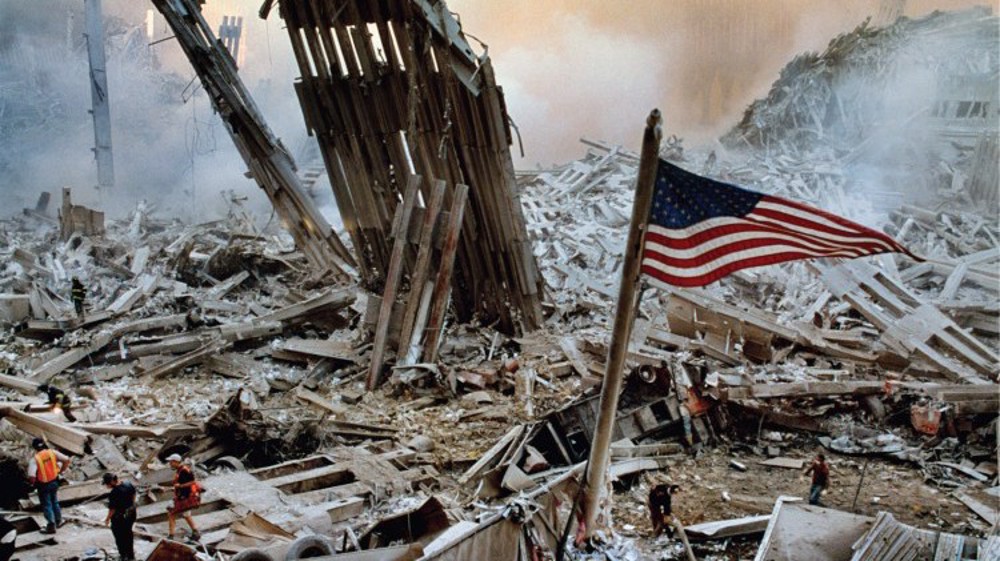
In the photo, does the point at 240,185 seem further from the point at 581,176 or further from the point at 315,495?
the point at 315,495

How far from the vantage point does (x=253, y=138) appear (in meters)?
16.5

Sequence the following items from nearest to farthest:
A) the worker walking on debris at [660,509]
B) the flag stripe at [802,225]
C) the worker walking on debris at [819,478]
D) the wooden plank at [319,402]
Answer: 1. the flag stripe at [802,225]
2. the worker walking on debris at [660,509]
3. the worker walking on debris at [819,478]
4. the wooden plank at [319,402]

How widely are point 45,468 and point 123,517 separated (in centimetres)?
122

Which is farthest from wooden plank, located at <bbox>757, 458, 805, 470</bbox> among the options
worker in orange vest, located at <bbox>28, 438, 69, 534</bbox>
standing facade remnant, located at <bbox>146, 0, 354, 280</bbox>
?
standing facade remnant, located at <bbox>146, 0, 354, 280</bbox>

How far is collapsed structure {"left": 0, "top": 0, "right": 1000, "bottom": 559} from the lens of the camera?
714 cm

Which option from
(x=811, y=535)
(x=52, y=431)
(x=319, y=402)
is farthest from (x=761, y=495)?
(x=52, y=431)

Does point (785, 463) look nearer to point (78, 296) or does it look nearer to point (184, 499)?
point (184, 499)

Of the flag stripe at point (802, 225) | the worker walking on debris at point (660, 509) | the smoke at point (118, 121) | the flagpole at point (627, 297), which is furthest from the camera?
the smoke at point (118, 121)

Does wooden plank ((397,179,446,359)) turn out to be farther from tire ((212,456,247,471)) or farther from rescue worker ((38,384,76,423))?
rescue worker ((38,384,76,423))

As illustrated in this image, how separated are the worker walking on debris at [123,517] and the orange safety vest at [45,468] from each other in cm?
98

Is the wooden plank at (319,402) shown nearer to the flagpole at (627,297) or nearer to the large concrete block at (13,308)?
the flagpole at (627,297)

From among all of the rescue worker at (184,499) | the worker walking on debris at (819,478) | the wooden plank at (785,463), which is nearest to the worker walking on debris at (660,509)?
the worker walking on debris at (819,478)

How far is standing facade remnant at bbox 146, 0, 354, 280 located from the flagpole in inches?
503

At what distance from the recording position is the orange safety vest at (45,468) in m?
6.64
